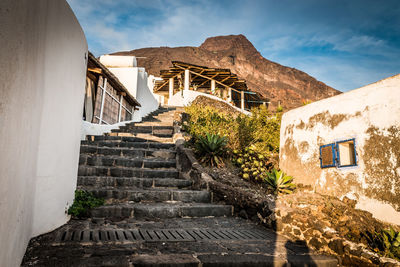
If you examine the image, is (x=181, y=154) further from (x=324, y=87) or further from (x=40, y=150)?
(x=324, y=87)

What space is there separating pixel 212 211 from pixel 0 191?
10.5 ft

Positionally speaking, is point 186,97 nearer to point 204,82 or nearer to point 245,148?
point 204,82

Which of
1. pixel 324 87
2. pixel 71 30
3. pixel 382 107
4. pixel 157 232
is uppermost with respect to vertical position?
pixel 324 87

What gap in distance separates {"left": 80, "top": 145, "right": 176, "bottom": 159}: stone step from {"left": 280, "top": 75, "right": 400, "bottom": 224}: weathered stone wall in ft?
10.5

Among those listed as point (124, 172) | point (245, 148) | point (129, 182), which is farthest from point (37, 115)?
point (245, 148)

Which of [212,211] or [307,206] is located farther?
[212,211]

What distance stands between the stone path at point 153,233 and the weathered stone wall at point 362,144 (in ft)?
4.98

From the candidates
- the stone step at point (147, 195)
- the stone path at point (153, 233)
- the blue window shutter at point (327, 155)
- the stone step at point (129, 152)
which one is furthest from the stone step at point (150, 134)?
the blue window shutter at point (327, 155)

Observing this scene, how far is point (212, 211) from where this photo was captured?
160 inches

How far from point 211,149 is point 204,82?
15.8 metres

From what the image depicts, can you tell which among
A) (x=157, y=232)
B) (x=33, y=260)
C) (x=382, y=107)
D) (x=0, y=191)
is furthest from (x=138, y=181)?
(x=382, y=107)

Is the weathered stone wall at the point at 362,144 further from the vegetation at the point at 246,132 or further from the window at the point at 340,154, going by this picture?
the vegetation at the point at 246,132

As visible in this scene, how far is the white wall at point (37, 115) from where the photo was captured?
1.37 metres

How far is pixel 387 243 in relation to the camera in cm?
255
